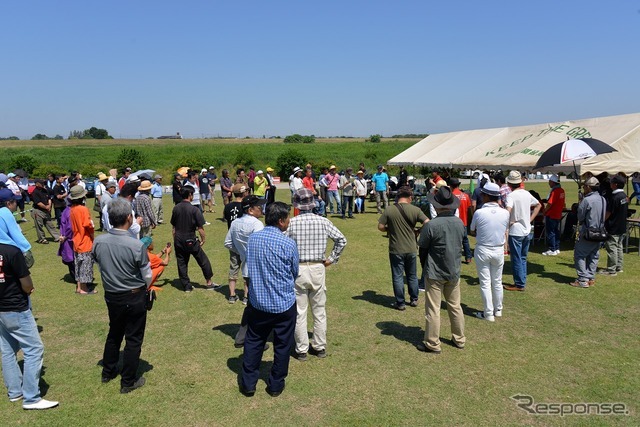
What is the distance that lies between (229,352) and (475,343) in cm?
313

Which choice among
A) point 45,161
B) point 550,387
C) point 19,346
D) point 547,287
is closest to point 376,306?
point 550,387

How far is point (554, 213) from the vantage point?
32.3 feet

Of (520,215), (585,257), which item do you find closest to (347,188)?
(520,215)

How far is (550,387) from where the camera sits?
173 inches

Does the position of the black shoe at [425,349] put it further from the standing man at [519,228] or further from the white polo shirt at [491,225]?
the standing man at [519,228]

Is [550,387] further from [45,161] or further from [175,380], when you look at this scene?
[45,161]

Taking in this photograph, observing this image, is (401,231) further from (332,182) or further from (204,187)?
(204,187)

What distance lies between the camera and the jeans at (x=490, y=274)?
5.76m

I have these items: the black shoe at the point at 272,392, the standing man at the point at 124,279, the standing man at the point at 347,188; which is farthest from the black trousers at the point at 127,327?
the standing man at the point at 347,188

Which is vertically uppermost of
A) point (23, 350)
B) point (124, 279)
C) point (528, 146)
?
point (528, 146)

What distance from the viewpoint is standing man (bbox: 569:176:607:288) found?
734 cm

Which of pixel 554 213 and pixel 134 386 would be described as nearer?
pixel 134 386

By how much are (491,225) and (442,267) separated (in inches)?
49.1

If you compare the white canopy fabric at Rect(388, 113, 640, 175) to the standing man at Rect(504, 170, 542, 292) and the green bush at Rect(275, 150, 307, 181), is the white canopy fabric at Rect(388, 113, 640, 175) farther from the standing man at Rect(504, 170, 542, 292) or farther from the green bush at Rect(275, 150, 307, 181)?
the green bush at Rect(275, 150, 307, 181)
